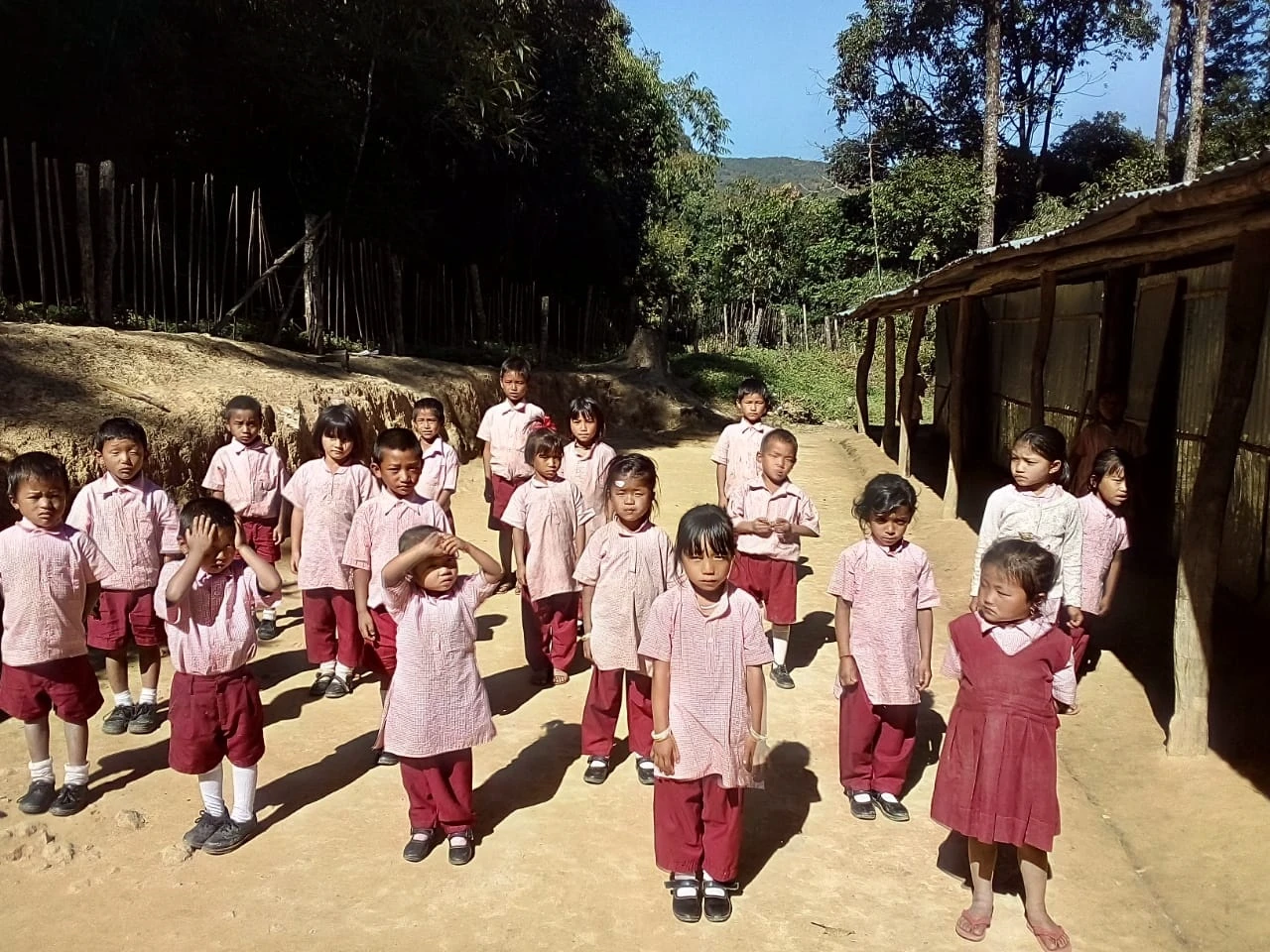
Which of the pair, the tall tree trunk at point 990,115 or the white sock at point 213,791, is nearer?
the white sock at point 213,791

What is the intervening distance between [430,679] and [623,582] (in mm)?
909

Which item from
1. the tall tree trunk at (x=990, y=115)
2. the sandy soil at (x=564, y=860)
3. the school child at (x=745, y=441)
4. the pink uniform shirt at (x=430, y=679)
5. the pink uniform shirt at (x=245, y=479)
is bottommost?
the sandy soil at (x=564, y=860)

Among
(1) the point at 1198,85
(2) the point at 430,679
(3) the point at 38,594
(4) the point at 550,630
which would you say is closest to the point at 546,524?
(4) the point at 550,630

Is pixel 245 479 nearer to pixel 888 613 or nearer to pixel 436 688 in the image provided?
pixel 436 688

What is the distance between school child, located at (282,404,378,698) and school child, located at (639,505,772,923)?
2153 mm

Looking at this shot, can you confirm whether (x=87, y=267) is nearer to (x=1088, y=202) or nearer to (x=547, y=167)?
(x=547, y=167)

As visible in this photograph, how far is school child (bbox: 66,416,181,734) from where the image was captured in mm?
4035

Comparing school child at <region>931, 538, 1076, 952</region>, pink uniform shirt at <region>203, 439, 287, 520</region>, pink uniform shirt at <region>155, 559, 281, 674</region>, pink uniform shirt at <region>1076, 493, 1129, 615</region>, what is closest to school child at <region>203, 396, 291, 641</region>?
pink uniform shirt at <region>203, 439, 287, 520</region>

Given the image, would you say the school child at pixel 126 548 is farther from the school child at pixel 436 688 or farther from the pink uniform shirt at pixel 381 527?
the school child at pixel 436 688

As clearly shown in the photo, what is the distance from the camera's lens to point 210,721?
3.20m

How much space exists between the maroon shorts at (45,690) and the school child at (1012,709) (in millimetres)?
3096

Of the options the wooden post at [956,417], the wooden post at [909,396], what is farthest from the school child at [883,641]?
the wooden post at [909,396]

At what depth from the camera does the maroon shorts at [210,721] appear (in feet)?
10.4

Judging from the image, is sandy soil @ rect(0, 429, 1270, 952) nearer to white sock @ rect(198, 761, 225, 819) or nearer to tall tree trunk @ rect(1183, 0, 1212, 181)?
white sock @ rect(198, 761, 225, 819)
